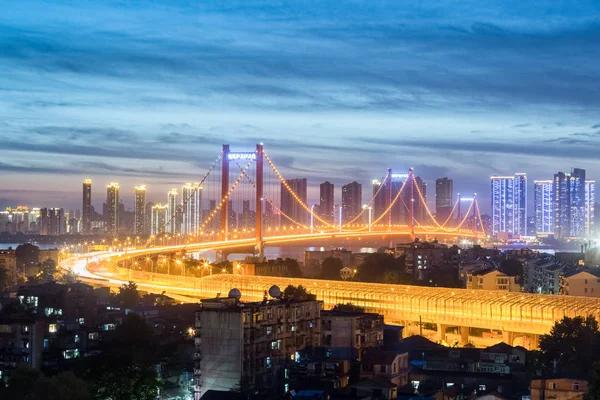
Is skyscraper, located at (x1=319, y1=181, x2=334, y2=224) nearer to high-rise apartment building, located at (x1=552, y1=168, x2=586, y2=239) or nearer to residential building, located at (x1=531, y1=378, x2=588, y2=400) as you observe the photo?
high-rise apartment building, located at (x1=552, y1=168, x2=586, y2=239)

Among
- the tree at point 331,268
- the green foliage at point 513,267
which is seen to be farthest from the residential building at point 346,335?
the tree at point 331,268

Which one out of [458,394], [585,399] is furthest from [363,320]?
→ [585,399]

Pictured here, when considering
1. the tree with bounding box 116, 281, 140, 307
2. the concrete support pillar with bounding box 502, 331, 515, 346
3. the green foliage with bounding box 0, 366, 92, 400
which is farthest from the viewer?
the tree with bounding box 116, 281, 140, 307

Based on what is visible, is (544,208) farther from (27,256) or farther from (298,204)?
(27,256)

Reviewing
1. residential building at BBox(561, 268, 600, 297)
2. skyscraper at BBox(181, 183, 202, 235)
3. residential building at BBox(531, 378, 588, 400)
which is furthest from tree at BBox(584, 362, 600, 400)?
skyscraper at BBox(181, 183, 202, 235)

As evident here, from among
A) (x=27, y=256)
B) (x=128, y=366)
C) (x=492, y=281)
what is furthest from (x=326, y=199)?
(x=128, y=366)

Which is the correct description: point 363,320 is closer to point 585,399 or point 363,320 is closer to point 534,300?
point 585,399
